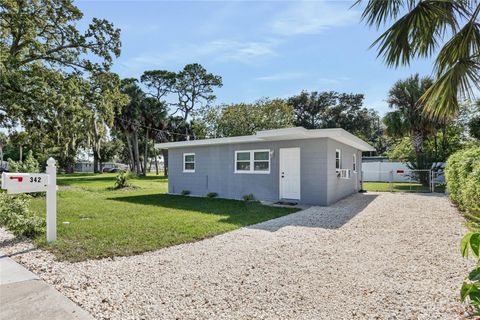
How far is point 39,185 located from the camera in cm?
488

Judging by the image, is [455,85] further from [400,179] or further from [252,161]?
[400,179]

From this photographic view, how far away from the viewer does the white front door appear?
10570 millimetres

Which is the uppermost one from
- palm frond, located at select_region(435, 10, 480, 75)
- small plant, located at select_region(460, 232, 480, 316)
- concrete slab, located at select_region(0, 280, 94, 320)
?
palm frond, located at select_region(435, 10, 480, 75)

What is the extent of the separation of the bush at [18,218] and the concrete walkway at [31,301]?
1.99 meters

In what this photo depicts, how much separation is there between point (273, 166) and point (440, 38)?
7.02 meters

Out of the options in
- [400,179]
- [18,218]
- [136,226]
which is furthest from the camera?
[400,179]

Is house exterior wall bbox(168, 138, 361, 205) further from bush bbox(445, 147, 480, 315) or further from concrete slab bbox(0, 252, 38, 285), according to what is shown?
concrete slab bbox(0, 252, 38, 285)

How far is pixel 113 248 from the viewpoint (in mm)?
4727

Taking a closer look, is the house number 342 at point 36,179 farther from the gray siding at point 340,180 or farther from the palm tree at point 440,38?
the gray siding at point 340,180

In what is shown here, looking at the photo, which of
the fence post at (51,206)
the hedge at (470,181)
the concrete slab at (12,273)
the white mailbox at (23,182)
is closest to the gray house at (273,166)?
the hedge at (470,181)

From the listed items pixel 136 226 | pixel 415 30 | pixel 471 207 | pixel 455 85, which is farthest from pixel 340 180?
pixel 136 226

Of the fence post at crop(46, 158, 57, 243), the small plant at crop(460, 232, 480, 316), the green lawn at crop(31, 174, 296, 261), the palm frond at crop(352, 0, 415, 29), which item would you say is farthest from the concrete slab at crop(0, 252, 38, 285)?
the palm frond at crop(352, 0, 415, 29)

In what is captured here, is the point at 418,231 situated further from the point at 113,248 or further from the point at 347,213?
the point at 113,248

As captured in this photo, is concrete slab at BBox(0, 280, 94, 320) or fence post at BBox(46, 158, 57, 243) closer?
concrete slab at BBox(0, 280, 94, 320)
